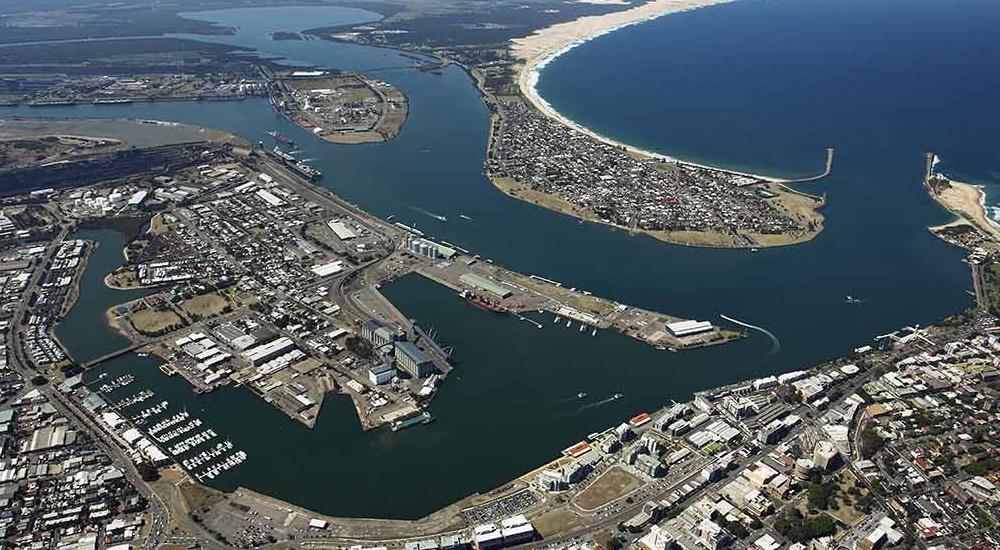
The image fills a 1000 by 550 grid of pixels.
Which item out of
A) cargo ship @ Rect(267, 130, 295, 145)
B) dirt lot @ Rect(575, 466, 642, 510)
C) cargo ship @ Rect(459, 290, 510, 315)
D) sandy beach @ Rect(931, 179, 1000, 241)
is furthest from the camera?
cargo ship @ Rect(267, 130, 295, 145)

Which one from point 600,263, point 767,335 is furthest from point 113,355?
point 767,335

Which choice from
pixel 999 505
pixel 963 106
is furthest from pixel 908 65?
pixel 999 505

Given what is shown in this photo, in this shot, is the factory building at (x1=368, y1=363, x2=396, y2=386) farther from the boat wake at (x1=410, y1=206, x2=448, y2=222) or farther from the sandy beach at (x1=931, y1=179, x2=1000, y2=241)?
the sandy beach at (x1=931, y1=179, x2=1000, y2=241)

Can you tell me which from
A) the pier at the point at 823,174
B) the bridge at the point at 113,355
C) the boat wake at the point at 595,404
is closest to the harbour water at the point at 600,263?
the boat wake at the point at 595,404

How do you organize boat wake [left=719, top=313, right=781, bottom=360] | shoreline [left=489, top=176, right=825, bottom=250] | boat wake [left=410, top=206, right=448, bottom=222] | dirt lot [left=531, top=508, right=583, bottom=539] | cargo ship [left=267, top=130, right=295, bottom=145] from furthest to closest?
cargo ship [left=267, top=130, right=295, bottom=145] < boat wake [left=410, top=206, right=448, bottom=222] < shoreline [left=489, top=176, right=825, bottom=250] < boat wake [left=719, top=313, right=781, bottom=360] < dirt lot [left=531, top=508, right=583, bottom=539]

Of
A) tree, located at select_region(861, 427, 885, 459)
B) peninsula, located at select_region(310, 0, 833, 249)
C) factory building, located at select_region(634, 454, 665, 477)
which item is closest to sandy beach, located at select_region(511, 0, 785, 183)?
peninsula, located at select_region(310, 0, 833, 249)

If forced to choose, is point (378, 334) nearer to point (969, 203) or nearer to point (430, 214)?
point (430, 214)

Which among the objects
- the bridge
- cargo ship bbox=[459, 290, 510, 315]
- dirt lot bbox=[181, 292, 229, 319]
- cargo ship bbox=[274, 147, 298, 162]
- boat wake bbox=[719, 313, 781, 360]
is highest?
cargo ship bbox=[274, 147, 298, 162]

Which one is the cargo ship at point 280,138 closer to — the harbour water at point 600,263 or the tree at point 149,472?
the harbour water at point 600,263
